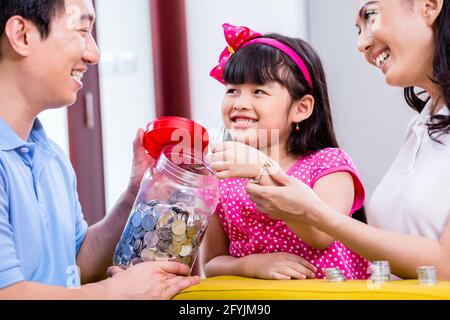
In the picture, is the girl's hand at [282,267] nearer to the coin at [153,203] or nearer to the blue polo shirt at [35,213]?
the coin at [153,203]

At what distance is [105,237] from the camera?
1446mm

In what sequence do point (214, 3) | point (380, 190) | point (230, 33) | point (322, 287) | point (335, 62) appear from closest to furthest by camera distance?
1. point (322, 287)
2. point (380, 190)
3. point (230, 33)
4. point (335, 62)
5. point (214, 3)

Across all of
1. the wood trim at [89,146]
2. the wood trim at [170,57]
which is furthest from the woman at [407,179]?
the wood trim at [170,57]

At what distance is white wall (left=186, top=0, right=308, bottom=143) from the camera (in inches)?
97.0

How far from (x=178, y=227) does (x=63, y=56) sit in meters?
0.37

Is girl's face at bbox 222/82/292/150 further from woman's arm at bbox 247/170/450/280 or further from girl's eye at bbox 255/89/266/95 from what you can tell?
woman's arm at bbox 247/170/450/280

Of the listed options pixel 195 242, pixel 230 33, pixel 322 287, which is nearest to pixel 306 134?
pixel 230 33

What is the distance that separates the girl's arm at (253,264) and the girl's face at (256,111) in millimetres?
187

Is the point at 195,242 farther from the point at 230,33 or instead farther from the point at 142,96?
the point at 142,96

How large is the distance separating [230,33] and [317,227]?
0.50m

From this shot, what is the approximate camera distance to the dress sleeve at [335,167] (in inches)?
55.9

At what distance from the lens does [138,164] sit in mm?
1422

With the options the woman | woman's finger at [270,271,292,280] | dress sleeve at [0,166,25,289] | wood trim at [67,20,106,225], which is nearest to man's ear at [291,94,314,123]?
the woman

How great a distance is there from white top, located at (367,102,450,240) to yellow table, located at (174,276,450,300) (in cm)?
18
